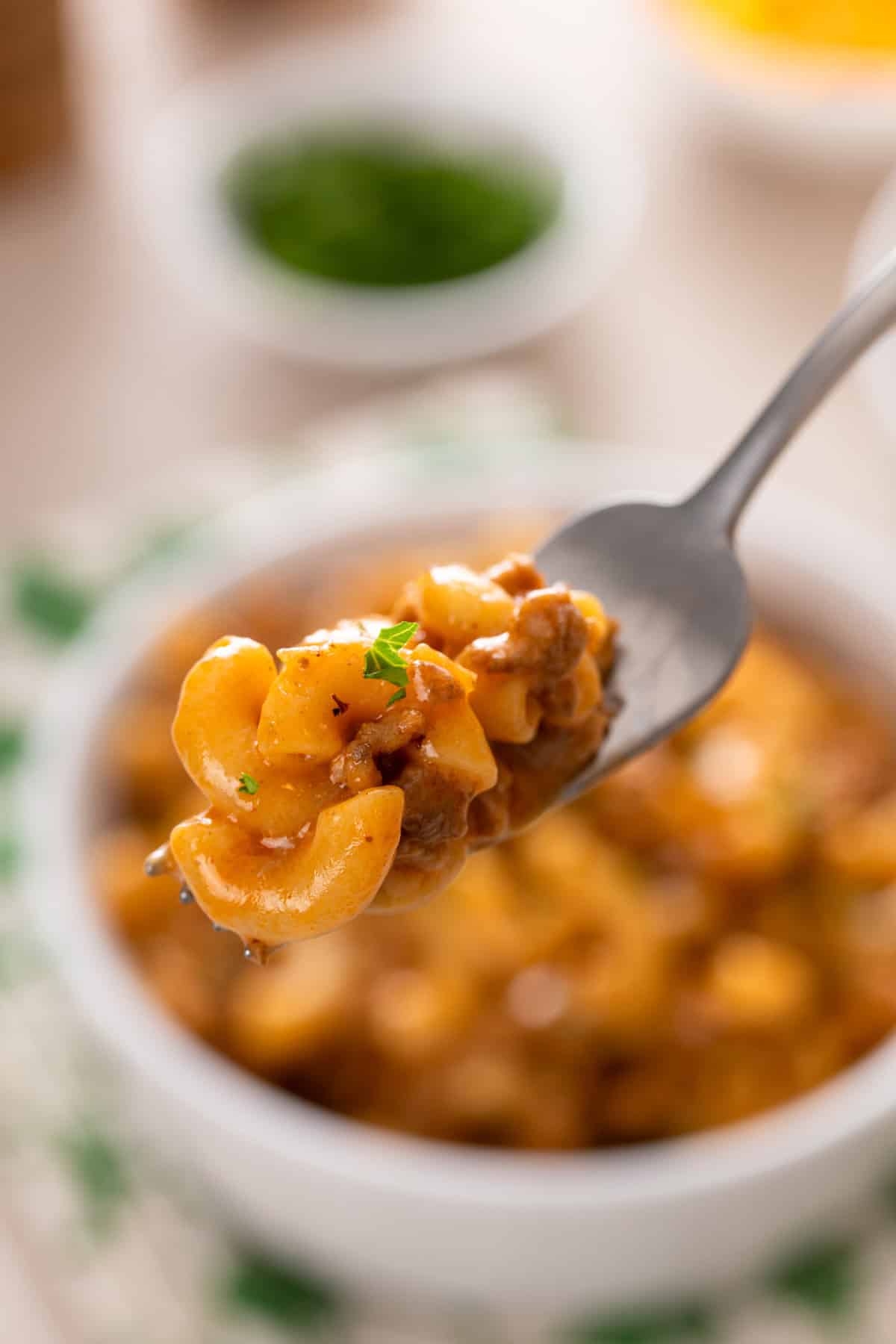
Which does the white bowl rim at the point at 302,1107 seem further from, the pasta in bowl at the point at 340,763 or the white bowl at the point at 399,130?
the white bowl at the point at 399,130

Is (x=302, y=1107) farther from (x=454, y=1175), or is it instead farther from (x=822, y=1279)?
(x=822, y=1279)

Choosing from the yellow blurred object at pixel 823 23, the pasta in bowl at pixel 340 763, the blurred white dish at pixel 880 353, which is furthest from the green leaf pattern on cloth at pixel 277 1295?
the yellow blurred object at pixel 823 23

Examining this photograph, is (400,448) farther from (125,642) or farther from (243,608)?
(125,642)

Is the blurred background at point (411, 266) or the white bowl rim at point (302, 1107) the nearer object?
the white bowl rim at point (302, 1107)

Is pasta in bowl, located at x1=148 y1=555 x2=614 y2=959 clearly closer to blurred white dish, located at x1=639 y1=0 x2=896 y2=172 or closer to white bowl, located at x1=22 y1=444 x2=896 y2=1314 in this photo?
white bowl, located at x1=22 y1=444 x2=896 y2=1314

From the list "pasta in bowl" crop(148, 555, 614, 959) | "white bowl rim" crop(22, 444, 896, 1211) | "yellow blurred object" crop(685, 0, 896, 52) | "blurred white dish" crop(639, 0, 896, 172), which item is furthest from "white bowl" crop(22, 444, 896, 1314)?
"yellow blurred object" crop(685, 0, 896, 52)

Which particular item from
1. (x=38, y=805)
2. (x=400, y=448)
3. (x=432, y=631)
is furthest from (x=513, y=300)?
(x=432, y=631)
